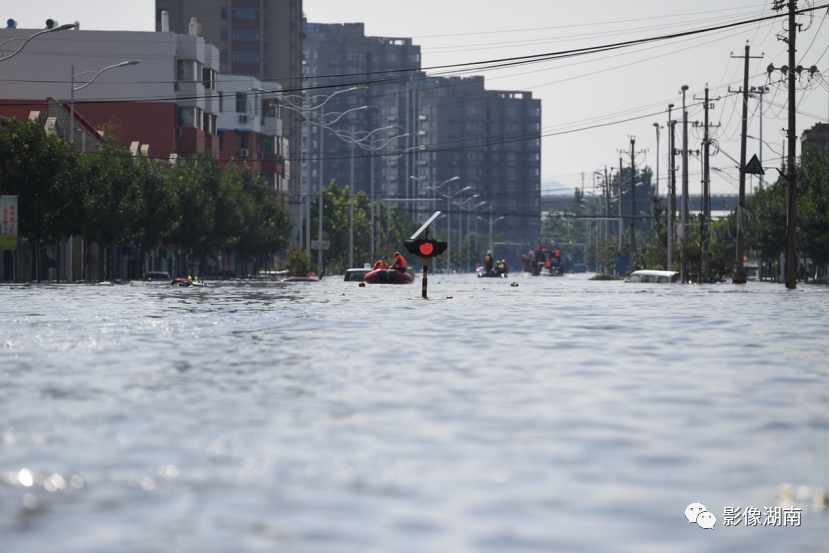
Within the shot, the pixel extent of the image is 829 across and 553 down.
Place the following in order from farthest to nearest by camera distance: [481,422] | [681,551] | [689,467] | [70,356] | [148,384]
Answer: [70,356] → [148,384] → [481,422] → [689,467] → [681,551]

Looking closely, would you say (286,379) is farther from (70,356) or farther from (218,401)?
(70,356)

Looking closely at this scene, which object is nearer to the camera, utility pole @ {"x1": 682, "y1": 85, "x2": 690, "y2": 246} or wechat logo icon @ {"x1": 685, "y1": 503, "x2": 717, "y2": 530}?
wechat logo icon @ {"x1": 685, "y1": 503, "x2": 717, "y2": 530}

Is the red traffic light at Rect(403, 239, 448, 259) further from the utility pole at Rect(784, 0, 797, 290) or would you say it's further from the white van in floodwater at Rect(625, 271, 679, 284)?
the white van in floodwater at Rect(625, 271, 679, 284)

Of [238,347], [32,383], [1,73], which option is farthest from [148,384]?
[1,73]

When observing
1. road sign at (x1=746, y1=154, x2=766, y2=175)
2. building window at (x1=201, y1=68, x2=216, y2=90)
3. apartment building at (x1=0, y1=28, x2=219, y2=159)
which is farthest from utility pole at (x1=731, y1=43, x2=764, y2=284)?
building window at (x1=201, y1=68, x2=216, y2=90)

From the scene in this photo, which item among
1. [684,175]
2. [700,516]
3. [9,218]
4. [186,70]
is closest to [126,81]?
[186,70]

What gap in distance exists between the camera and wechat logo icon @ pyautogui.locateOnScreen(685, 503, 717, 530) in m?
6.91

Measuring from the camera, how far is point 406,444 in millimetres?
9727

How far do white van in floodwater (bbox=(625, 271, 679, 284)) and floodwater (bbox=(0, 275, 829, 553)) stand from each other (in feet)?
206

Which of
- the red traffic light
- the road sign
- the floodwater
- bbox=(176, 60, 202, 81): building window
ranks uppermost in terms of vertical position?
bbox=(176, 60, 202, 81): building window

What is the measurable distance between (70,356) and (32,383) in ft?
11.9

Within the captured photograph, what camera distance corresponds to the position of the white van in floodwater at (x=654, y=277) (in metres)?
83.2

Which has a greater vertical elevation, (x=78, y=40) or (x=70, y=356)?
(x=78, y=40)

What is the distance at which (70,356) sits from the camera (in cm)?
1778
